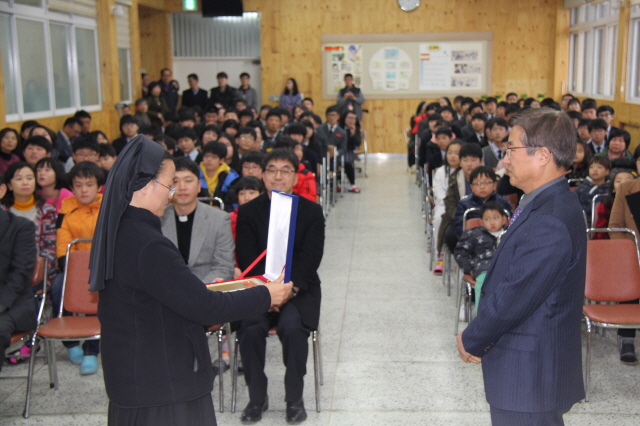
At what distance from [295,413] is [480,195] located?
6.97ft

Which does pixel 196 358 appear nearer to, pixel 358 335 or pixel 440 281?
pixel 358 335

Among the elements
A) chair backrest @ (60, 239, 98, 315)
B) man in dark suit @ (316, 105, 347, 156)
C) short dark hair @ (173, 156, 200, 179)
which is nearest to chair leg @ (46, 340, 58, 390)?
chair backrest @ (60, 239, 98, 315)

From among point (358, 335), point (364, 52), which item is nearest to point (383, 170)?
point (364, 52)

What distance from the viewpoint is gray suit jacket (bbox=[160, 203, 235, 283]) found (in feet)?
12.0

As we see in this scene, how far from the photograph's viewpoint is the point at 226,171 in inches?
218

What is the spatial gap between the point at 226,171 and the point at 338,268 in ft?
4.22

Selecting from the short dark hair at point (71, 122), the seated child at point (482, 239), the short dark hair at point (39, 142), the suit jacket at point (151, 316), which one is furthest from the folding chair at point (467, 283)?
the short dark hair at point (71, 122)

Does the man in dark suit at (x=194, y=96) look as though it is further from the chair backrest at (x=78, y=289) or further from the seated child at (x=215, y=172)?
the chair backrest at (x=78, y=289)

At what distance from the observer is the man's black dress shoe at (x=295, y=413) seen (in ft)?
10.7

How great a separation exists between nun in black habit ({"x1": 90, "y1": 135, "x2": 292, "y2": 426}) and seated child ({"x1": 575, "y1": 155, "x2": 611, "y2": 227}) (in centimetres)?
362

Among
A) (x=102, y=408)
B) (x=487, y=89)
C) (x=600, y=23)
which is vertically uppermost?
(x=600, y=23)

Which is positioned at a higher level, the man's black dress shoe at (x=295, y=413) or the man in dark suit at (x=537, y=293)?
the man in dark suit at (x=537, y=293)

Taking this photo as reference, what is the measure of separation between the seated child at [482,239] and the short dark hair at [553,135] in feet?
7.63

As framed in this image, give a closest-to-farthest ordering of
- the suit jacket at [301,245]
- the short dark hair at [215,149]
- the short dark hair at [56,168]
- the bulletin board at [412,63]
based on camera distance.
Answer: the suit jacket at [301,245], the short dark hair at [56,168], the short dark hair at [215,149], the bulletin board at [412,63]
